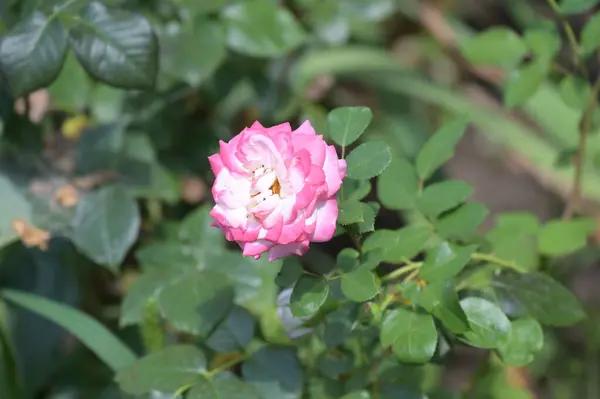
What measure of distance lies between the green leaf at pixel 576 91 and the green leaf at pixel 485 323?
1.06 feet

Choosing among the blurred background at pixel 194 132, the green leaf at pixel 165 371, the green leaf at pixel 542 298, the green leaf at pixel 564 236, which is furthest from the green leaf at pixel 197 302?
the green leaf at pixel 564 236

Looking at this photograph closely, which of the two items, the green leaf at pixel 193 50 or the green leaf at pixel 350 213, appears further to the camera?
the green leaf at pixel 193 50

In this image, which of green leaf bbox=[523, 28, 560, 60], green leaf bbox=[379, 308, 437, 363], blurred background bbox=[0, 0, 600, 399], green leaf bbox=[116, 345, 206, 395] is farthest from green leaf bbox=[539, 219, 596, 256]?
green leaf bbox=[116, 345, 206, 395]

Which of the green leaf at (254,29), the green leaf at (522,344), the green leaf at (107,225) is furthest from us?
the green leaf at (254,29)

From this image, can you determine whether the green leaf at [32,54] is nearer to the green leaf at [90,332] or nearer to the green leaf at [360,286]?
the green leaf at [90,332]

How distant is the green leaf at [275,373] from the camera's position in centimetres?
68

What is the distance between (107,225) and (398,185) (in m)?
0.38

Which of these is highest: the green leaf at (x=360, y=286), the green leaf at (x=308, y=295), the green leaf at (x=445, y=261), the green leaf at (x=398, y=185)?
the green leaf at (x=360, y=286)

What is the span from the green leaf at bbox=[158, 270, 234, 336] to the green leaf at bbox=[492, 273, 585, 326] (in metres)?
0.27

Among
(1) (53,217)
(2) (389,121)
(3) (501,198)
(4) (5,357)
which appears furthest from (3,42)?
(3) (501,198)

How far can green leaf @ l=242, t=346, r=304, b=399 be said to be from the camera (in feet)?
2.24

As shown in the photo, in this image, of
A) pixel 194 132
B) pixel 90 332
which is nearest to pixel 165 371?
pixel 90 332

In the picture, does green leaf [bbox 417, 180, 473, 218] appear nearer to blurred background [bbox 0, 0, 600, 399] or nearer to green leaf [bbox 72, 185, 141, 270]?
blurred background [bbox 0, 0, 600, 399]

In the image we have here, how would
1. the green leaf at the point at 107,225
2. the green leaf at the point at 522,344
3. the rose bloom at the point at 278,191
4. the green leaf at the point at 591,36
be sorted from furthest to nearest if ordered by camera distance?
the green leaf at the point at 107,225 < the green leaf at the point at 591,36 < the green leaf at the point at 522,344 < the rose bloom at the point at 278,191
